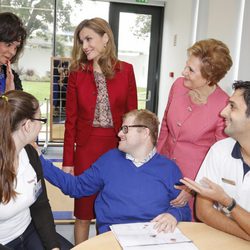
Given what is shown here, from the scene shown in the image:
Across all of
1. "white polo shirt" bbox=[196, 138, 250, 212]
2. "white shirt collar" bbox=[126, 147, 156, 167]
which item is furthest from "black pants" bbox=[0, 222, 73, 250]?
"white polo shirt" bbox=[196, 138, 250, 212]

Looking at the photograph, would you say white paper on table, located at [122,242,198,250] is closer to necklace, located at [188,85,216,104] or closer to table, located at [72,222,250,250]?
table, located at [72,222,250,250]

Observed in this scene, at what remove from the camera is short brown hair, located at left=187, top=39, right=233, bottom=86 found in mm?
1855

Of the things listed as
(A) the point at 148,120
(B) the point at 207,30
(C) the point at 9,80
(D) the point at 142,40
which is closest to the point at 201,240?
(A) the point at 148,120

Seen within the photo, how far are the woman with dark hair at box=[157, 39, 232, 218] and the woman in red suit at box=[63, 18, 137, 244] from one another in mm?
355

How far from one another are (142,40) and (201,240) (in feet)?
15.5

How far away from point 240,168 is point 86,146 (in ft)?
3.23

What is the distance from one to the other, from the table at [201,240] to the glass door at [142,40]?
4.20m

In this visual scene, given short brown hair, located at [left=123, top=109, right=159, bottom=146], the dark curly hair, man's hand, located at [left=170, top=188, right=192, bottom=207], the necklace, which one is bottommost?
man's hand, located at [left=170, top=188, right=192, bottom=207]

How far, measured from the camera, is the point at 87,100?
210cm

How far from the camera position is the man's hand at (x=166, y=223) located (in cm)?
140

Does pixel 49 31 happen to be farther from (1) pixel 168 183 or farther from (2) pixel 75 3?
(1) pixel 168 183

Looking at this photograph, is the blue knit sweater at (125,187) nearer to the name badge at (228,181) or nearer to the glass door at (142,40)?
the name badge at (228,181)

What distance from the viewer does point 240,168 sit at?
151 cm

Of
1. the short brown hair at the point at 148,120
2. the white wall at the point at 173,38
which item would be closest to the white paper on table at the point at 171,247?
the short brown hair at the point at 148,120
